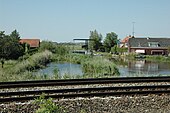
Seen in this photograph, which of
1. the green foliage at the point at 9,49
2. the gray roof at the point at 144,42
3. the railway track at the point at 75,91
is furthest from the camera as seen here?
the gray roof at the point at 144,42

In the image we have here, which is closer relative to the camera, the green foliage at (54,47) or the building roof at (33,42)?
the green foliage at (54,47)

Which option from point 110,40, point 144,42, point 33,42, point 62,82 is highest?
→ point 110,40

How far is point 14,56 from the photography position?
50750 mm

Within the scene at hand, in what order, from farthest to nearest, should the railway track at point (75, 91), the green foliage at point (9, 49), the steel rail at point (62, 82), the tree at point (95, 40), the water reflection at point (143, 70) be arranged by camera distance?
the tree at point (95, 40), the green foliage at point (9, 49), the water reflection at point (143, 70), the steel rail at point (62, 82), the railway track at point (75, 91)

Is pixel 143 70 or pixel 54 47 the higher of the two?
pixel 54 47

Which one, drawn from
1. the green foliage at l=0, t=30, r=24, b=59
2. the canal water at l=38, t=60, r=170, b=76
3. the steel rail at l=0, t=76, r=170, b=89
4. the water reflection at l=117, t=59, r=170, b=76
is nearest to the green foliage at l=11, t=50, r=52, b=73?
the canal water at l=38, t=60, r=170, b=76

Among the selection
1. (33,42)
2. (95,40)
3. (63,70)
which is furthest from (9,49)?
(95,40)

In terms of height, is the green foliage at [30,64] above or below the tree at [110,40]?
below

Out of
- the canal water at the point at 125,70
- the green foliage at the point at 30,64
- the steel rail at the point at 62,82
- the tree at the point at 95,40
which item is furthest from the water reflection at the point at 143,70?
the tree at the point at 95,40

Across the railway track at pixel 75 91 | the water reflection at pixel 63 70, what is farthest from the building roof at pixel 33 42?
the railway track at pixel 75 91

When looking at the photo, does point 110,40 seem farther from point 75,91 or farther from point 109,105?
point 109,105

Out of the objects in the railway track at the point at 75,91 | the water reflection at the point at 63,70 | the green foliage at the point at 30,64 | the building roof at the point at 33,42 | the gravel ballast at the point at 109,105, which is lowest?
the gravel ballast at the point at 109,105

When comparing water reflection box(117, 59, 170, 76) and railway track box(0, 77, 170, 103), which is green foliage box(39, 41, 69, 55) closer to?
water reflection box(117, 59, 170, 76)

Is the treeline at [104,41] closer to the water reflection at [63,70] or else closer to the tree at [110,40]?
the tree at [110,40]
